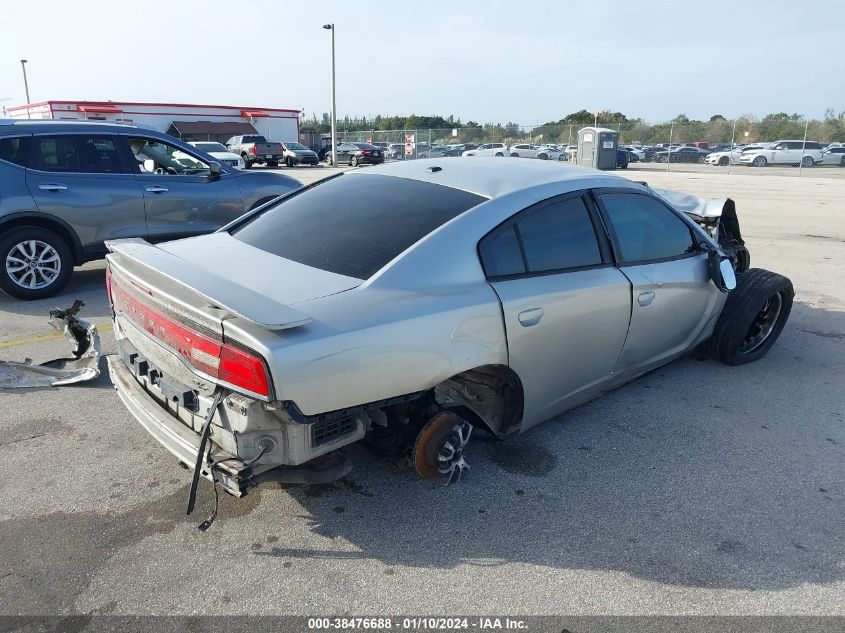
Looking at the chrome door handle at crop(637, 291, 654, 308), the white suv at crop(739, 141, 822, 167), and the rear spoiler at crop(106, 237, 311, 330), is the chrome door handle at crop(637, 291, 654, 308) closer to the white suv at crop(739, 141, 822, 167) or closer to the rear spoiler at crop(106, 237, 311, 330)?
the rear spoiler at crop(106, 237, 311, 330)

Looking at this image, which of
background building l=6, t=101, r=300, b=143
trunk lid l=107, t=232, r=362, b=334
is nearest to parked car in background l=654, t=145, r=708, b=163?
background building l=6, t=101, r=300, b=143

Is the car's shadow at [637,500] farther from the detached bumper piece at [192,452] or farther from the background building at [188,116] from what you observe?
the background building at [188,116]

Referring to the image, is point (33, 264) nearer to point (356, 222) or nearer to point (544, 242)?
point (356, 222)

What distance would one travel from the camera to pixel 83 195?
6656 millimetres

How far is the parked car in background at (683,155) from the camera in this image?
130 feet

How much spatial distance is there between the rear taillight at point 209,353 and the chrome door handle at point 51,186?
4381 millimetres

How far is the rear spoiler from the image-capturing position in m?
2.39

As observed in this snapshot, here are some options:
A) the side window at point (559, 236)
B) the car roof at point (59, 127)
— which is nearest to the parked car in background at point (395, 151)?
the car roof at point (59, 127)

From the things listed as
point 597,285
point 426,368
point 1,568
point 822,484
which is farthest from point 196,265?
point 822,484

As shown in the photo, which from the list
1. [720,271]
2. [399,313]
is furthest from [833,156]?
[399,313]

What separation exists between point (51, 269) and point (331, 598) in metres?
5.55

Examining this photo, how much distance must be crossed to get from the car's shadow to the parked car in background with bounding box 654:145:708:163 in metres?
38.8

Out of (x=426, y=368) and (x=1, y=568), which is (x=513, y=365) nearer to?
(x=426, y=368)

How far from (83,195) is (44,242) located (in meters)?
0.60
